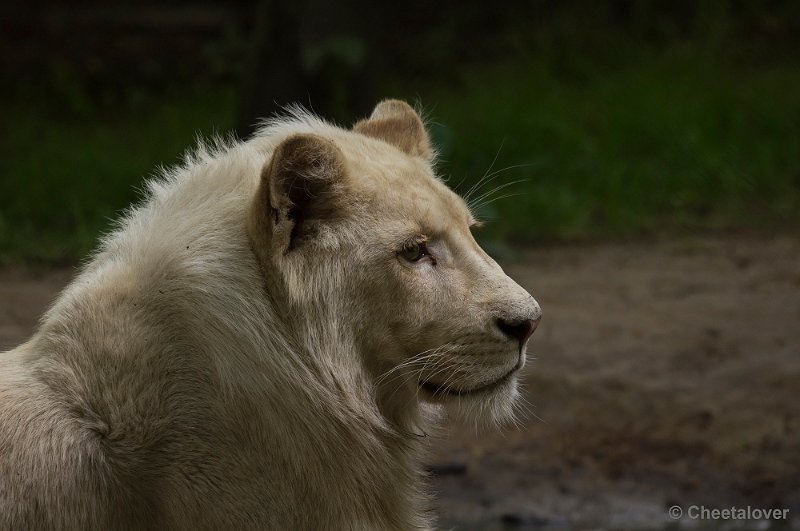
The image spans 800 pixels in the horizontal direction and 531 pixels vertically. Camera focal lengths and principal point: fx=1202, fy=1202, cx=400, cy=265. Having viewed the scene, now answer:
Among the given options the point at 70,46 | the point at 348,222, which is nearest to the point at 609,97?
the point at 70,46

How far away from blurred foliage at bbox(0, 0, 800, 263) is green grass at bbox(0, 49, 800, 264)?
0.02 m

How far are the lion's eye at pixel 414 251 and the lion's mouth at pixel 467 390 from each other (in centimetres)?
36

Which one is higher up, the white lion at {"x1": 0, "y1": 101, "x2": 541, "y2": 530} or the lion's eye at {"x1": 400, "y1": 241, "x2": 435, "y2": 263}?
the lion's eye at {"x1": 400, "y1": 241, "x2": 435, "y2": 263}

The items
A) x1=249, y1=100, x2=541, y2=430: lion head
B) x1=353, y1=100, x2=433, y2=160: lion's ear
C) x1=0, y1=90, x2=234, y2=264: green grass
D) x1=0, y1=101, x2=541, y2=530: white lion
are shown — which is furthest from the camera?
x1=0, y1=90, x2=234, y2=264: green grass

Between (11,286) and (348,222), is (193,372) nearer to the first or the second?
(348,222)

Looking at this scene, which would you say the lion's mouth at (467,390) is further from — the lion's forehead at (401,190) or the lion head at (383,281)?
the lion's forehead at (401,190)

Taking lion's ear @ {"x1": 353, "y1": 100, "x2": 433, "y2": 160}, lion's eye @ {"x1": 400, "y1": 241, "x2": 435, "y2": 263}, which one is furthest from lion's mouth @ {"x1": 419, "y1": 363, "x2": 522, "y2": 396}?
lion's ear @ {"x1": 353, "y1": 100, "x2": 433, "y2": 160}

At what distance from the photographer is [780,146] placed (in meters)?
9.97

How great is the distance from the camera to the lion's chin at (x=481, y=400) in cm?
341

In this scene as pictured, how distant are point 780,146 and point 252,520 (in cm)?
789

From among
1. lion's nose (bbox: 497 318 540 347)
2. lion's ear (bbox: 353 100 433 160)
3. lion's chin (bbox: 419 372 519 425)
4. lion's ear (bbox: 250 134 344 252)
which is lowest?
lion's chin (bbox: 419 372 519 425)

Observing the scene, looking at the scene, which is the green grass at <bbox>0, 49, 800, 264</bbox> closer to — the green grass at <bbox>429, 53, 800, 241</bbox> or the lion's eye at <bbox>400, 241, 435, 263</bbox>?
the green grass at <bbox>429, 53, 800, 241</bbox>

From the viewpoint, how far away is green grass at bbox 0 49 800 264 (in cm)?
904

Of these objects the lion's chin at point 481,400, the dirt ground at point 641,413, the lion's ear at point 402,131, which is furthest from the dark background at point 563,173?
the lion's ear at point 402,131
